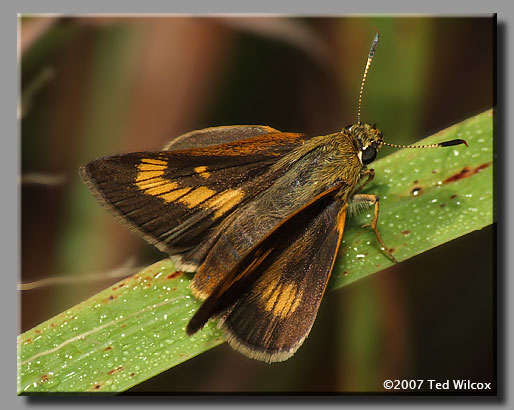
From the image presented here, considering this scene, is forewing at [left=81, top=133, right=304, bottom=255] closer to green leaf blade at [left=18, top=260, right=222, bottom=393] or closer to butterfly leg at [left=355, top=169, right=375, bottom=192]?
green leaf blade at [left=18, top=260, right=222, bottom=393]

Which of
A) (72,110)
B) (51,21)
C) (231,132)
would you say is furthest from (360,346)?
(51,21)

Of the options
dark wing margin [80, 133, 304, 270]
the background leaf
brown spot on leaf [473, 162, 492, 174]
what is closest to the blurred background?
the background leaf

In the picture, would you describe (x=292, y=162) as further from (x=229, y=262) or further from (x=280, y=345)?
(x=280, y=345)

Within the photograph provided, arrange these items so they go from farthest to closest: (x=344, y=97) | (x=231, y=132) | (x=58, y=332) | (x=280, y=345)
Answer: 1. (x=344, y=97)
2. (x=231, y=132)
3. (x=58, y=332)
4. (x=280, y=345)

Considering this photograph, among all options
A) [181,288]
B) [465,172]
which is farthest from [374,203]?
[181,288]

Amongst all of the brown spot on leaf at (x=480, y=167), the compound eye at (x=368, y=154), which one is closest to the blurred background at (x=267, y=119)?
the brown spot on leaf at (x=480, y=167)

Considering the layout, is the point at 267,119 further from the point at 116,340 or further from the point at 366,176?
the point at 116,340

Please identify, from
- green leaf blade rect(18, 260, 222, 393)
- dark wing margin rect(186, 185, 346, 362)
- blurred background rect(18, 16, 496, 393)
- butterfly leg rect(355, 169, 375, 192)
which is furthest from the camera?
blurred background rect(18, 16, 496, 393)
